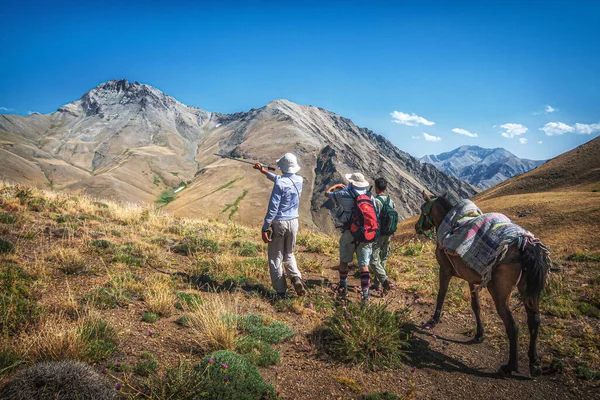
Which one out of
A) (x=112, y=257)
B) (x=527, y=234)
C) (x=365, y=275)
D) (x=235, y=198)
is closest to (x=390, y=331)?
(x=365, y=275)

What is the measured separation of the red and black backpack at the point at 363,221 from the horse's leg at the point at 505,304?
210 centimetres

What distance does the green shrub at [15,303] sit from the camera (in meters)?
3.76

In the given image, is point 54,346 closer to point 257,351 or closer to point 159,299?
point 159,299

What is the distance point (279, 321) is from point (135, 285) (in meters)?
2.66

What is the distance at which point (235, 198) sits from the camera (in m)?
120

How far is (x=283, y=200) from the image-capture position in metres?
5.85

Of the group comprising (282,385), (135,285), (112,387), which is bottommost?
(282,385)

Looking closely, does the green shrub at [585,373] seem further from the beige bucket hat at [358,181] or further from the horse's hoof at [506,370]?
the beige bucket hat at [358,181]

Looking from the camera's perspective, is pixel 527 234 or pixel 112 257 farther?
pixel 112 257

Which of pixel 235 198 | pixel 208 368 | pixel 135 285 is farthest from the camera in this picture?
pixel 235 198

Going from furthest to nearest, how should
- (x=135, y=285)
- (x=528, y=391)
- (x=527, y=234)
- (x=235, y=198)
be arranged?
(x=235, y=198)
(x=135, y=285)
(x=527, y=234)
(x=528, y=391)

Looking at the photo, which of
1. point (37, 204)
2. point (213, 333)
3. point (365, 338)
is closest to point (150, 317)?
point (213, 333)

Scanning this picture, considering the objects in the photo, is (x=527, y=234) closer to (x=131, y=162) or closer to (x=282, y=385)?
(x=282, y=385)

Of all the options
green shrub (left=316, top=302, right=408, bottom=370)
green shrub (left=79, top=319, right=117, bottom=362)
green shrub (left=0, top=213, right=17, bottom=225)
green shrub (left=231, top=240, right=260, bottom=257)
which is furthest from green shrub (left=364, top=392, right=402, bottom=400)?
green shrub (left=0, top=213, right=17, bottom=225)
